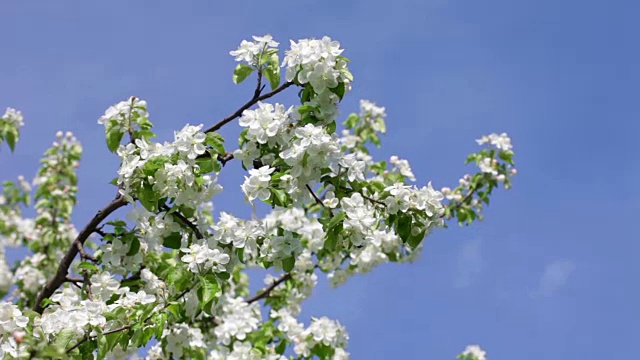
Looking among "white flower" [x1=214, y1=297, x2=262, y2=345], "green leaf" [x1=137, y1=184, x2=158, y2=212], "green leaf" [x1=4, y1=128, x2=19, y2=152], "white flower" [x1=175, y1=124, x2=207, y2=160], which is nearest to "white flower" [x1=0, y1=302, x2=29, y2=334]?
"green leaf" [x1=137, y1=184, x2=158, y2=212]

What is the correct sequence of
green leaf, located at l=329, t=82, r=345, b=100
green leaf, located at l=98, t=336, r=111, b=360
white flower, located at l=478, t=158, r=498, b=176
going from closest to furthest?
green leaf, located at l=98, t=336, r=111, b=360, green leaf, located at l=329, t=82, r=345, b=100, white flower, located at l=478, t=158, r=498, b=176

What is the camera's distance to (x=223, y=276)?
3.42 metres

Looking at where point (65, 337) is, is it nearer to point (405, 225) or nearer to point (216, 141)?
point (216, 141)

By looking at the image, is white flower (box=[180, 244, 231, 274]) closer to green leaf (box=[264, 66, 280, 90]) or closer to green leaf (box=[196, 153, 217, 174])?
green leaf (box=[196, 153, 217, 174])

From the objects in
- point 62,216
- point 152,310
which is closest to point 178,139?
point 152,310

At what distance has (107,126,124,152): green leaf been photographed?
402 centimetres

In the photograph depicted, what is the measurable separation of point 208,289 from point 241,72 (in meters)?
1.23

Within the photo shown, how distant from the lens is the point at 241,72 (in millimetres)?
3883

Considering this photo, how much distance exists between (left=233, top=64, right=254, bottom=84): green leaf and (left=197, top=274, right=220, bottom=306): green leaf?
1123 mm

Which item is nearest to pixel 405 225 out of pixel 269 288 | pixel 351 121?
pixel 269 288

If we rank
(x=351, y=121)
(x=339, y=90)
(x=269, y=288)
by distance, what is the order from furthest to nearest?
(x=351, y=121), (x=269, y=288), (x=339, y=90)

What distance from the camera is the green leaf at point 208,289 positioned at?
3209 millimetres

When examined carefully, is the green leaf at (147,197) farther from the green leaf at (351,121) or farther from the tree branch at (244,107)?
the green leaf at (351,121)

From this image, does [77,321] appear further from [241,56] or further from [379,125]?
[379,125]
